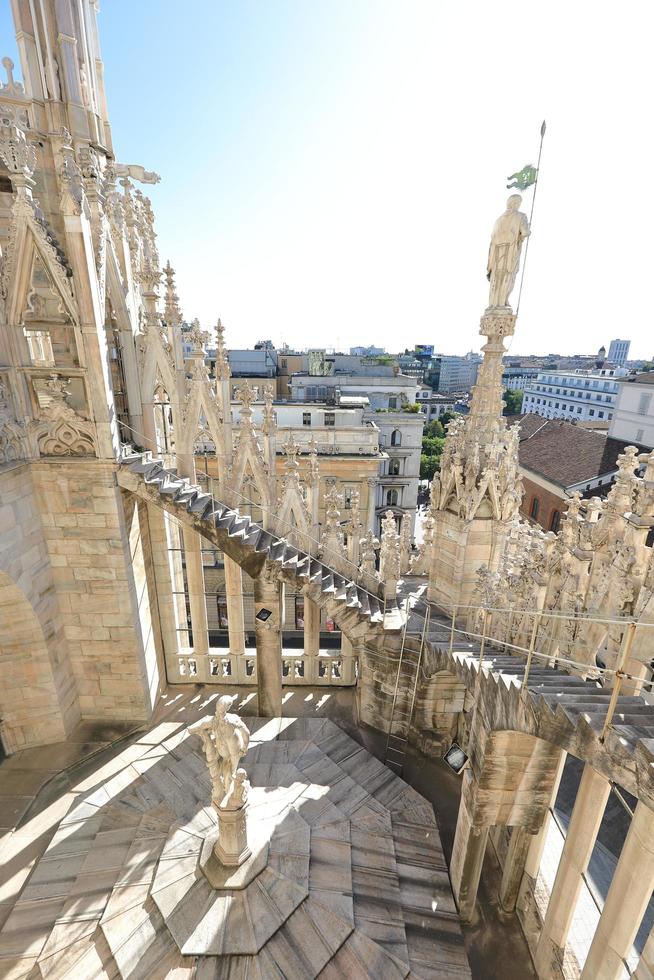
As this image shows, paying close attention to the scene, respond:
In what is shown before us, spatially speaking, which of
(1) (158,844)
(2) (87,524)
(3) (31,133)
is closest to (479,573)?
(1) (158,844)

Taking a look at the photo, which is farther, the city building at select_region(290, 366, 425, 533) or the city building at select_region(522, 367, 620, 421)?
the city building at select_region(522, 367, 620, 421)

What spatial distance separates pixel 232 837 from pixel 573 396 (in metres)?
113

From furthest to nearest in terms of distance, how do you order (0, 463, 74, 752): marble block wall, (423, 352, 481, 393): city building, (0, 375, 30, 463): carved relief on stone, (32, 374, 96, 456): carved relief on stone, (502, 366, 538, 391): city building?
1. (423, 352, 481, 393): city building
2. (502, 366, 538, 391): city building
3. (32, 374, 96, 456): carved relief on stone
4. (0, 463, 74, 752): marble block wall
5. (0, 375, 30, 463): carved relief on stone

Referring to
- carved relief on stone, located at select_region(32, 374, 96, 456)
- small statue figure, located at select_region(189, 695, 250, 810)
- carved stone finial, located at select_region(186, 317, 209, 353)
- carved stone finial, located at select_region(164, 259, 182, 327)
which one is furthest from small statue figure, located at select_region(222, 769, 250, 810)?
carved stone finial, located at select_region(164, 259, 182, 327)

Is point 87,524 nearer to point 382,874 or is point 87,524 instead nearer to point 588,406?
point 382,874

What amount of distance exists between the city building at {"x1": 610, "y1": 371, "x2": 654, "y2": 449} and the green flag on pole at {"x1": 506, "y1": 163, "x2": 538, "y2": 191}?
1458 inches

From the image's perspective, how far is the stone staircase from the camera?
10.3 metres

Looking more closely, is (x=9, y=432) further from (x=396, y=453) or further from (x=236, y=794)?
(x=396, y=453)

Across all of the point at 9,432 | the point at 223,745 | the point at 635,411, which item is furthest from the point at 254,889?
the point at 635,411

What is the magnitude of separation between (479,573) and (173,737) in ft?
28.9

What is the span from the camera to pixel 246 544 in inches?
418

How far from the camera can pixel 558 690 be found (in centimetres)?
623

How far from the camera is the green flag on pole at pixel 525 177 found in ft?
28.2

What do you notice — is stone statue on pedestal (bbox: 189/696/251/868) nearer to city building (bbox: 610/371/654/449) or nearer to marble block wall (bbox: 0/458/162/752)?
marble block wall (bbox: 0/458/162/752)
